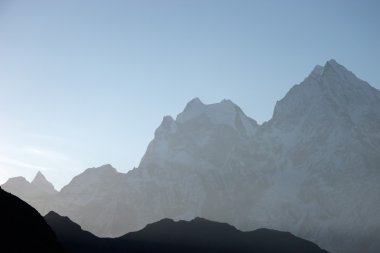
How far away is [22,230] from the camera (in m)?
79.0

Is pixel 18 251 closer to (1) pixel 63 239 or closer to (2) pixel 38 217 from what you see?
(2) pixel 38 217

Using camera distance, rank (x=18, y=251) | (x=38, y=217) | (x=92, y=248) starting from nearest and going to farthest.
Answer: (x=18, y=251)
(x=38, y=217)
(x=92, y=248)

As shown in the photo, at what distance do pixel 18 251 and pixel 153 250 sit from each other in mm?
121896

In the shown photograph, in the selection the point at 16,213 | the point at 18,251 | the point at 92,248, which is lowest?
the point at 18,251

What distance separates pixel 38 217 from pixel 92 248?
4251 inches

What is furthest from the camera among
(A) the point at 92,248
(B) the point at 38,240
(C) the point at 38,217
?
(A) the point at 92,248

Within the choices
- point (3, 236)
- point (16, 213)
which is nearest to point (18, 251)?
point (3, 236)

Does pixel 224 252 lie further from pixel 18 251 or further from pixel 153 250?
pixel 18 251

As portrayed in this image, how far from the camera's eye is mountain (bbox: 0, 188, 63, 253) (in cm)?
7444

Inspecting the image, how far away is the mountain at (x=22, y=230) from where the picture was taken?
2931 inches

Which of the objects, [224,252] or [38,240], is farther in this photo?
[224,252]

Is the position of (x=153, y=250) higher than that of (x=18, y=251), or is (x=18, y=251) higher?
(x=153, y=250)

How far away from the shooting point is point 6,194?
283ft

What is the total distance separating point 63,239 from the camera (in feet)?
644
